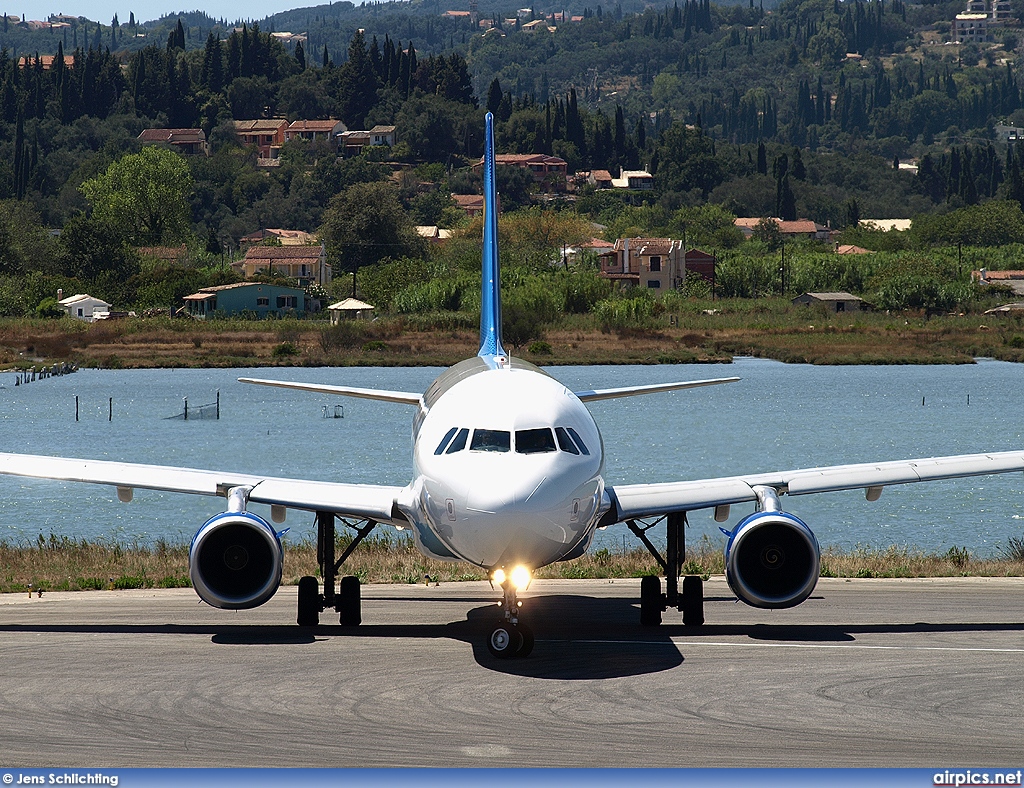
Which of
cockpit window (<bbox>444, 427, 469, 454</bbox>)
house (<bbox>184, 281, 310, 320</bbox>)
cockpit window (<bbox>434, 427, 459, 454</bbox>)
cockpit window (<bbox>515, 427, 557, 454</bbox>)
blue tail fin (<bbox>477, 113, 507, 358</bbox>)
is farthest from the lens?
house (<bbox>184, 281, 310, 320</bbox>)

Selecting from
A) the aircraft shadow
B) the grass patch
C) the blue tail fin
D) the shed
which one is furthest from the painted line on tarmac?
the shed

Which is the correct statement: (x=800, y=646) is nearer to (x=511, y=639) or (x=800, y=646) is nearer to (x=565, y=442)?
(x=511, y=639)

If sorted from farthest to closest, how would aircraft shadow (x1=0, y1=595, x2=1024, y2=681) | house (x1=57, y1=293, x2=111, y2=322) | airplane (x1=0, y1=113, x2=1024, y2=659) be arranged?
1. house (x1=57, y1=293, x2=111, y2=322)
2. aircraft shadow (x1=0, y1=595, x2=1024, y2=681)
3. airplane (x1=0, y1=113, x2=1024, y2=659)

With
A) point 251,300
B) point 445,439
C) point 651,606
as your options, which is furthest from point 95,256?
point 445,439

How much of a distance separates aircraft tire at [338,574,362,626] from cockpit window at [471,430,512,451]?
4.51 metres

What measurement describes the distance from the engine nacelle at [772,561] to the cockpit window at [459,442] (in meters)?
3.97

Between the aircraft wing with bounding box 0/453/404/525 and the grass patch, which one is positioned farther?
the grass patch

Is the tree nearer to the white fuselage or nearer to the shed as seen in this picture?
the shed

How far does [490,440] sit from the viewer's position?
17234 mm

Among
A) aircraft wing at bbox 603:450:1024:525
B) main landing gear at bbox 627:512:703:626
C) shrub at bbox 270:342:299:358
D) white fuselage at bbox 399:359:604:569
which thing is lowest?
shrub at bbox 270:342:299:358

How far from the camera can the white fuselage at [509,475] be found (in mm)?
16453

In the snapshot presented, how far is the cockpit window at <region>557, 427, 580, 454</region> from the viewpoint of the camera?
17.3 m

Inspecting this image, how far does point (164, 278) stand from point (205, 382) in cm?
6866

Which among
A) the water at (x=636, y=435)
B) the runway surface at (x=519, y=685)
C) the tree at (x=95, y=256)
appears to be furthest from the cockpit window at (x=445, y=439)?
the tree at (x=95, y=256)
